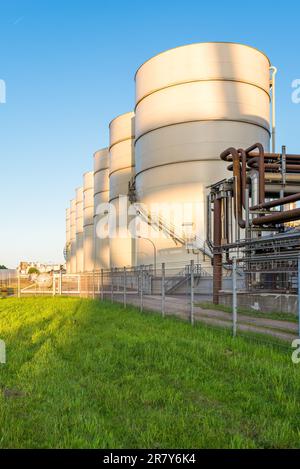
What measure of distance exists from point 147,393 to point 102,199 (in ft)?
148

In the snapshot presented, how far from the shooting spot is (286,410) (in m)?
4.79

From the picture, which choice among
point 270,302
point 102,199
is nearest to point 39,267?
point 102,199

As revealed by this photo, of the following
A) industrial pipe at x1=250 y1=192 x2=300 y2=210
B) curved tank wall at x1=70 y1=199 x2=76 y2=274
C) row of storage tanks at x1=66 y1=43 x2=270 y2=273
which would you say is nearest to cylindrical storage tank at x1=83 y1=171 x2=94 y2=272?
curved tank wall at x1=70 y1=199 x2=76 y2=274

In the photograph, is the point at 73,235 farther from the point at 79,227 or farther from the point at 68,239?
the point at 79,227

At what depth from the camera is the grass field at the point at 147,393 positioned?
407 centimetres

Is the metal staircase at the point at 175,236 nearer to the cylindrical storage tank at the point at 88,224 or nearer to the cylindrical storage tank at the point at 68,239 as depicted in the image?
the cylindrical storage tank at the point at 88,224

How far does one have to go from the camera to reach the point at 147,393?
5.34 metres

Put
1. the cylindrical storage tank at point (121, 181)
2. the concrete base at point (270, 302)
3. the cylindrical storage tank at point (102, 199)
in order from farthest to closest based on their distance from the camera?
1. the cylindrical storage tank at point (102, 199)
2. the cylindrical storage tank at point (121, 181)
3. the concrete base at point (270, 302)

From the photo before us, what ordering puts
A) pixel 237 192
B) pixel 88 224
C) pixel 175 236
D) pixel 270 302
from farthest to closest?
pixel 88 224
pixel 175 236
pixel 237 192
pixel 270 302

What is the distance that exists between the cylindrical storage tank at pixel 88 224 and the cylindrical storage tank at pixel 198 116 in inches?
1308

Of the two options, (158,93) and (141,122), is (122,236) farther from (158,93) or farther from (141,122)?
(158,93)

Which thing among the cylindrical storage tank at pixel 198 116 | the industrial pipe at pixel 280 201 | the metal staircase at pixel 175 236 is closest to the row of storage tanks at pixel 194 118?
the cylindrical storage tank at pixel 198 116

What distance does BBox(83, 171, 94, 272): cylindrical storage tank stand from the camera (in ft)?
196
